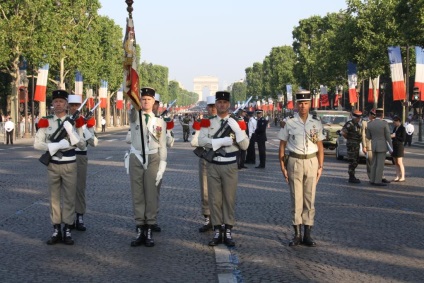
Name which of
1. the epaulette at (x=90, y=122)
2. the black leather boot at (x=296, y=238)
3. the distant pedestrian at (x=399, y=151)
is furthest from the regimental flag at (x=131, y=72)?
the distant pedestrian at (x=399, y=151)

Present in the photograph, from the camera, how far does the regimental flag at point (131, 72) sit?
8.62 metres

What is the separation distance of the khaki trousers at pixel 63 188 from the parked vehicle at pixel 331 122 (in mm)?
21217

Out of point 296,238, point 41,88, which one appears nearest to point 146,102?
point 296,238

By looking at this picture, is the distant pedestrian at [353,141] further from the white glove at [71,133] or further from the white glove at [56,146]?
the white glove at [56,146]

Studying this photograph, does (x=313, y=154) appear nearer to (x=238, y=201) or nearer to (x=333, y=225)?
(x=333, y=225)

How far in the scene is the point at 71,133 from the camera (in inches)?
348

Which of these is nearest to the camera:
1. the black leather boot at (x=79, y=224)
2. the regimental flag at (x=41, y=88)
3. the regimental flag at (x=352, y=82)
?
the black leather boot at (x=79, y=224)

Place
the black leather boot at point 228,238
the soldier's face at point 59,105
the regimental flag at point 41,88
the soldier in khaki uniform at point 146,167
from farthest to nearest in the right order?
the regimental flag at point 41,88, the soldier's face at point 59,105, the soldier in khaki uniform at point 146,167, the black leather boot at point 228,238

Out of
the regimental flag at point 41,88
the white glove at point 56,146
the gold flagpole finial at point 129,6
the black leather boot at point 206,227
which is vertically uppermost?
the regimental flag at point 41,88

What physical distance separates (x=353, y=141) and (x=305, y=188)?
28.4 feet

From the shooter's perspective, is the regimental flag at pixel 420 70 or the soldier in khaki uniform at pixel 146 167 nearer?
the soldier in khaki uniform at pixel 146 167

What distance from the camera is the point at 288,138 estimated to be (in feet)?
29.0

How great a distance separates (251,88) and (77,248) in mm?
150993

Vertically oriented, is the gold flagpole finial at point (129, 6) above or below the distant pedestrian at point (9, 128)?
above
